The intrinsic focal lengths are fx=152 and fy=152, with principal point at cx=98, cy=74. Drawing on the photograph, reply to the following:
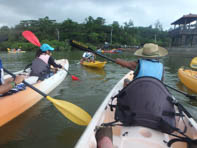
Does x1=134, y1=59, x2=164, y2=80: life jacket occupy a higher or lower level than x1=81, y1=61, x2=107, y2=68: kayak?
higher

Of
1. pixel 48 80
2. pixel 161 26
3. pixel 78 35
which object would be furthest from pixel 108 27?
pixel 48 80

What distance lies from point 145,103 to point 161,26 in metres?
91.0

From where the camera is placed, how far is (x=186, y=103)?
15.2ft

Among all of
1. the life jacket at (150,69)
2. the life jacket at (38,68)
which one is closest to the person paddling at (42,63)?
the life jacket at (38,68)

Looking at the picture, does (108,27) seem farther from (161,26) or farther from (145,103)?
(145,103)

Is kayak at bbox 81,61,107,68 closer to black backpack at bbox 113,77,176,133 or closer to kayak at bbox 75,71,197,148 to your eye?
kayak at bbox 75,71,197,148

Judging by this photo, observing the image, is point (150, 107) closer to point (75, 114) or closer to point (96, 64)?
point (75, 114)

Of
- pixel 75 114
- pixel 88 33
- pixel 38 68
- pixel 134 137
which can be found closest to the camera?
pixel 134 137

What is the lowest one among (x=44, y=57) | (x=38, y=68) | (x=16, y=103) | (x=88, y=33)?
(x=16, y=103)

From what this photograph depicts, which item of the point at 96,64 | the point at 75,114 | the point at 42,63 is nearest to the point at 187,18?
the point at 96,64

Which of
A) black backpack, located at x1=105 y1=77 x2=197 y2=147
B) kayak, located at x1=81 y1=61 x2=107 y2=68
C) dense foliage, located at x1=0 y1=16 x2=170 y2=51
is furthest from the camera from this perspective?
dense foliage, located at x1=0 y1=16 x2=170 y2=51

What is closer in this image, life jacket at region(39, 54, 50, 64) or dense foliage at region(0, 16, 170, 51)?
life jacket at region(39, 54, 50, 64)

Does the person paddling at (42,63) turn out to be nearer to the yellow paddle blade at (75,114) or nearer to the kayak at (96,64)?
the yellow paddle blade at (75,114)

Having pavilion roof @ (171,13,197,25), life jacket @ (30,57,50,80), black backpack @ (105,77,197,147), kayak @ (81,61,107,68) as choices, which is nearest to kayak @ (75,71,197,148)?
black backpack @ (105,77,197,147)
